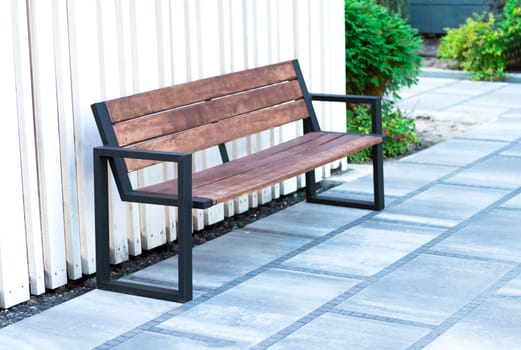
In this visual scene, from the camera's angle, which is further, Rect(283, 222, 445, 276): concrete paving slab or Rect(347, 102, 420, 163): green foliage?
Rect(347, 102, 420, 163): green foliage

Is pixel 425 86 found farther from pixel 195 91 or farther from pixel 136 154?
pixel 136 154

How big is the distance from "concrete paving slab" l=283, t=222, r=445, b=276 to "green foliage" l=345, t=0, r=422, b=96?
2480 mm

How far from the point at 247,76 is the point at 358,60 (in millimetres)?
2377

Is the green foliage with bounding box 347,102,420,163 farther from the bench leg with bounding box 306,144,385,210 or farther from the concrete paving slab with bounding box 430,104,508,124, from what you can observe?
the bench leg with bounding box 306,144,385,210

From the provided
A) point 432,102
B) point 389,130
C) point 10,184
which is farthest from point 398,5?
point 10,184

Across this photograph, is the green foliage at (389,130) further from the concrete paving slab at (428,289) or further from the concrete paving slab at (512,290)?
the concrete paving slab at (512,290)

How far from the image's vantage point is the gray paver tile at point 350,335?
4434mm

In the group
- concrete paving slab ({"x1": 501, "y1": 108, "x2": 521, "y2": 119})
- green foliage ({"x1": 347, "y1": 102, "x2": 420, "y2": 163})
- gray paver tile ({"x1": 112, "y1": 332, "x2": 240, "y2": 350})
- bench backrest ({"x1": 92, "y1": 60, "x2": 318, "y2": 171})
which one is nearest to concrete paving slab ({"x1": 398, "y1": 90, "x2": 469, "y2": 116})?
concrete paving slab ({"x1": 501, "y1": 108, "x2": 521, "y2": 119})

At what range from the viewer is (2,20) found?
4.82 metres

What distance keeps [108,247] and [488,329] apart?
1844mm

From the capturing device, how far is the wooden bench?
5.02 m

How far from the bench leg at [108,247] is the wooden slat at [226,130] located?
189 millimetres

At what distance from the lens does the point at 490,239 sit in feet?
19.6

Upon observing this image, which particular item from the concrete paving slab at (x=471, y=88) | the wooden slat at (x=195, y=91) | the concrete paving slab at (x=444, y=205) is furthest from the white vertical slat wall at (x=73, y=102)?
the concrete paving slab at (x=471, y=88)
